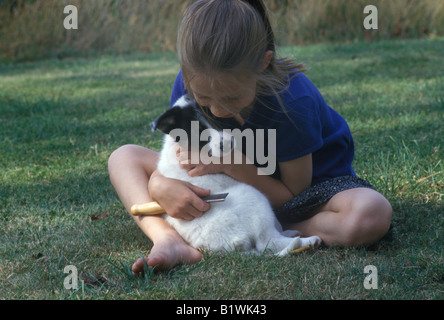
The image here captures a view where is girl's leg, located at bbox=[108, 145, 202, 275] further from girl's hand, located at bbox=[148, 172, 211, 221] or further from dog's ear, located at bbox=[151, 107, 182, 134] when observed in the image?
dog's ear, located at bbox=[151, 107, 182, 134]

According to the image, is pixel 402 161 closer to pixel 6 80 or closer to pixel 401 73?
pixel 401 73

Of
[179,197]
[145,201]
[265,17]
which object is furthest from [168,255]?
[265,17]

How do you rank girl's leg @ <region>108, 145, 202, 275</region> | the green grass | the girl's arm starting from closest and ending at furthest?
the green grass, girl's leg @ <region>108, 145, 202, 275</region>, the girl's arm

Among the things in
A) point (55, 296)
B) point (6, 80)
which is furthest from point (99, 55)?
point (55, 296)

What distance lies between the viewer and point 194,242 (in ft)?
6.73

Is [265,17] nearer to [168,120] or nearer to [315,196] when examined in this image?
[168,120]

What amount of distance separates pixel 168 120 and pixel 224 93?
0.86ft

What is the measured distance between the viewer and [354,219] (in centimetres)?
202

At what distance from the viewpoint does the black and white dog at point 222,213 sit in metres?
1.99

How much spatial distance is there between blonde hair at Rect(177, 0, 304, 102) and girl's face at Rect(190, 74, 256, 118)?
26mm

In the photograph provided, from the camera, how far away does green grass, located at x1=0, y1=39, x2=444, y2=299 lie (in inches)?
69.0

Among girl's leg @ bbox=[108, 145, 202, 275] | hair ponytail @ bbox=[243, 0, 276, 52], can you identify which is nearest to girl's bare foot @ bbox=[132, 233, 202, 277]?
girl's leg @ bbox=[108, 145, 202, 275]

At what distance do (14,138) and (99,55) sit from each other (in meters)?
5.65

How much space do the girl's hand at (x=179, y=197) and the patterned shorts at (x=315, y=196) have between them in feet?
1.32
